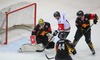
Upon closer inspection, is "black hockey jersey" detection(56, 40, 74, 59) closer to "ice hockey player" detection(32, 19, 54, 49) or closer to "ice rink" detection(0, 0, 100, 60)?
"ice rink" detection(0, 0, 100, 60)

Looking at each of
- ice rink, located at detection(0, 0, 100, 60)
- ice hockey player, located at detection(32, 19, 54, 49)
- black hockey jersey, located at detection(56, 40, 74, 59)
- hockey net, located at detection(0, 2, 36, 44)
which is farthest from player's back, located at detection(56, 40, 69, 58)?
hockey net, located at detection(0, 2, 36, 44)

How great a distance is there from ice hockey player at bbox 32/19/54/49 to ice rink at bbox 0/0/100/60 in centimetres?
23

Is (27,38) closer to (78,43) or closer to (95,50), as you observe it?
(78,43)

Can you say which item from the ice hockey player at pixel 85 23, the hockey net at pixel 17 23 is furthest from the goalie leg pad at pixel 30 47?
the ice hockey player at pixel 85 23

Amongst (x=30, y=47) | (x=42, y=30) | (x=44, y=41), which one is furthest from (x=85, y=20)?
(x=30, y=47)

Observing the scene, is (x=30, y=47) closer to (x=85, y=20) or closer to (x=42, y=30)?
(x=42, y=30)

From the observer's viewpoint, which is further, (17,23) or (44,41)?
(17,23)

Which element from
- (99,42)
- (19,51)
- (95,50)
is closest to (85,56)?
(95,50)

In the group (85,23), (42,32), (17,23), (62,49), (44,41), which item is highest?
(17,23)

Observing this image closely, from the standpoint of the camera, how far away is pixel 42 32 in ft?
25.9

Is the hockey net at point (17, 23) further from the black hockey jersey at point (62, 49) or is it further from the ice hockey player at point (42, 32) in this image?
the black hockey jersey at point (62, 49)

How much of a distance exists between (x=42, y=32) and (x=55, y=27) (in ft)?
5.70

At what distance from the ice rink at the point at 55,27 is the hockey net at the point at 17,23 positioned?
24 cm

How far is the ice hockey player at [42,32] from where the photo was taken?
→ 7.80 m
